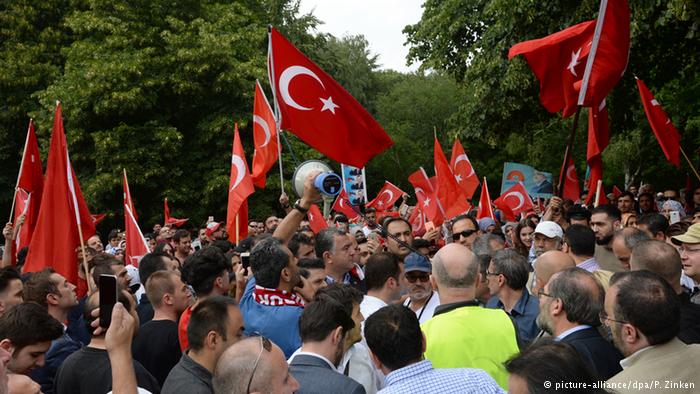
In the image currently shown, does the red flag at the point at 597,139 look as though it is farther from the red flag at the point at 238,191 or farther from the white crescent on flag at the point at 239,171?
the white crescent on flag at the point at 239,171

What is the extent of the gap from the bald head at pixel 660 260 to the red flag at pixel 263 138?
7253 mm

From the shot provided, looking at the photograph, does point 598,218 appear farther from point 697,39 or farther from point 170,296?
point 697,39

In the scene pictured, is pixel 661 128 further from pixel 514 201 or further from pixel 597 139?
pixel 514 201

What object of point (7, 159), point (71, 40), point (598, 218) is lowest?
point (598, 218)

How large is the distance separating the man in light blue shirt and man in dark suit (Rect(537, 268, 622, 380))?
97cm

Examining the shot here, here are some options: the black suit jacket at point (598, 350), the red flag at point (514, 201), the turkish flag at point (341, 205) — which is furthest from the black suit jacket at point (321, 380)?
the turkish flag at point (341, 205)

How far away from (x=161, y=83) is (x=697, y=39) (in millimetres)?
17535

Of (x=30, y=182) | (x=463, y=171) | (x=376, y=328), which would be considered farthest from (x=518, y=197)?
(x=376, y=328)

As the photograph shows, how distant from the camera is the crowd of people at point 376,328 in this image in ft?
11.2

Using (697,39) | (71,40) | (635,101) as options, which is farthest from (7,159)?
(697,39)

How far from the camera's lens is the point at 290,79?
916 centimetres

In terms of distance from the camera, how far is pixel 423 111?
167 ft

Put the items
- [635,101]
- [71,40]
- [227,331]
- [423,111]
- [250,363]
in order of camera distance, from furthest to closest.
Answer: [423,111], [71,40], [635,101], [227,331], [250,363]

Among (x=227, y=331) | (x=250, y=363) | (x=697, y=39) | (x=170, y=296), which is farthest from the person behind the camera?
(x=697, y=39)
